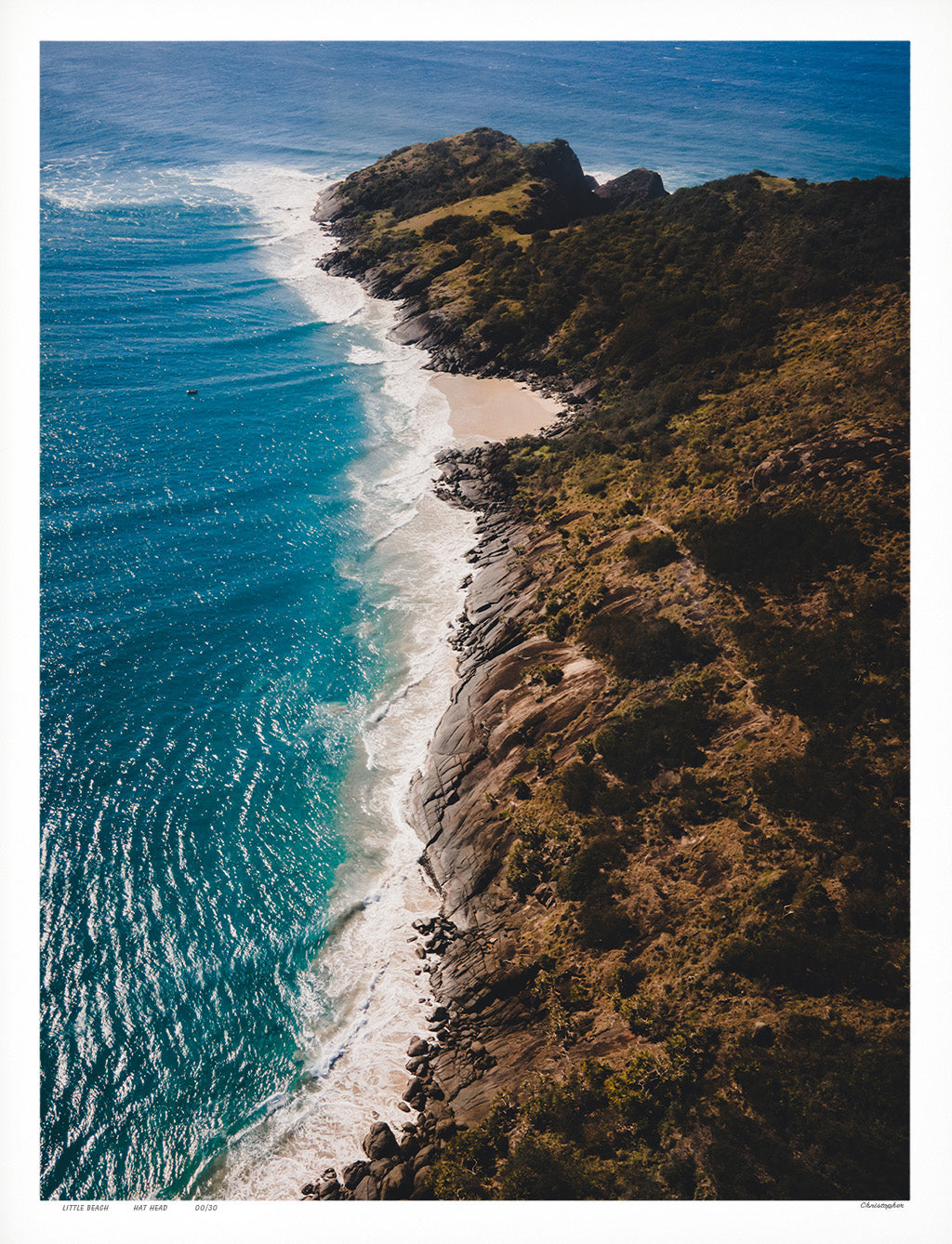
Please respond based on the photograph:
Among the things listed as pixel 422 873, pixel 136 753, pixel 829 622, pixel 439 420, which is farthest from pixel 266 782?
pixel 439 420

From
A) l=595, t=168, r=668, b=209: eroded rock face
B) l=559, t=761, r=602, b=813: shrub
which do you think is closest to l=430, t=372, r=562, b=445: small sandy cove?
l=559, t=761, r=602, b=813: shrub

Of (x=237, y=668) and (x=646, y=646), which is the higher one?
(x=646, y=646)

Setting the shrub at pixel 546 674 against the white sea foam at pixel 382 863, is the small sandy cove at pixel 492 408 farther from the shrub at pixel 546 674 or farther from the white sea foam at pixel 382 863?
the shrub at pixel 546 674

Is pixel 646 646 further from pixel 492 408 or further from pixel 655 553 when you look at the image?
pixel 492 408

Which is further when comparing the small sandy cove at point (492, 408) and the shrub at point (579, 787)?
the small sandy cove at point (492, 408)

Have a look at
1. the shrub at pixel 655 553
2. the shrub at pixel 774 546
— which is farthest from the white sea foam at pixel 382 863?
the shrub at pixel 774 546

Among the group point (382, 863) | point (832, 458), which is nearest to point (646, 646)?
point (832, 458)

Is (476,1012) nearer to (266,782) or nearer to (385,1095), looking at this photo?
(385,1095)
